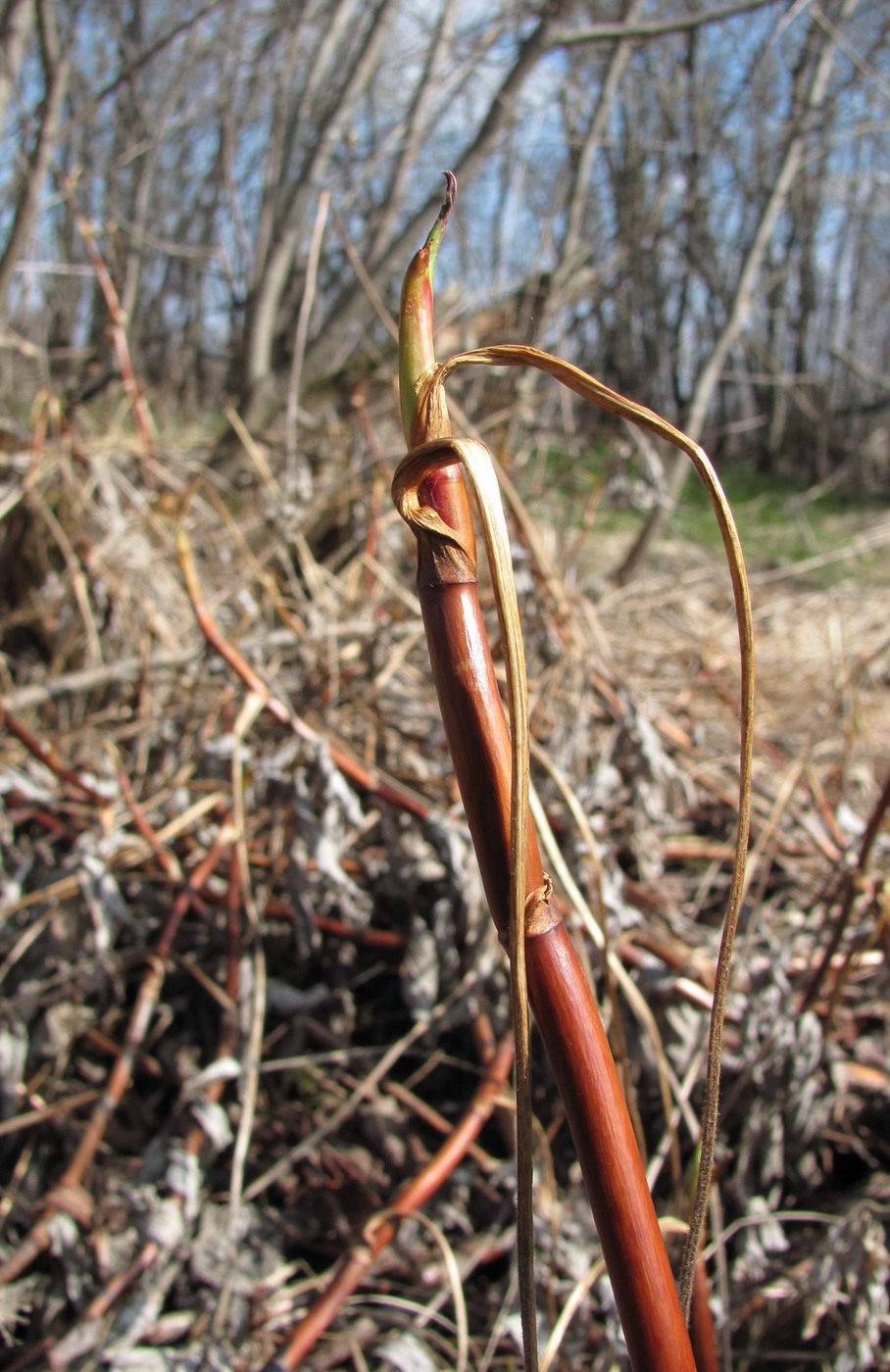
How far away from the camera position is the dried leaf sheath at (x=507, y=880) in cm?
31

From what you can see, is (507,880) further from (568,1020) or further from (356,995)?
(356,995)

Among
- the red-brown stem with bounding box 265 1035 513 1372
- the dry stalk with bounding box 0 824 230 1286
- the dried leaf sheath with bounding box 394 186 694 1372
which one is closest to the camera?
the dried leaf sheath with bounding box 394 186 694 1372

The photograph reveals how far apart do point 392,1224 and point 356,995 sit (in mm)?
337

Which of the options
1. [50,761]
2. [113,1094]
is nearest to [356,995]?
[113,1094]

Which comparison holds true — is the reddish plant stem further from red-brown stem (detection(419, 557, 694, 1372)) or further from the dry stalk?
red-brown stem (detection(419, 557, 694, 1372))

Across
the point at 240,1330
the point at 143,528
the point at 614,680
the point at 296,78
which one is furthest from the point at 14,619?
the point at 296,78

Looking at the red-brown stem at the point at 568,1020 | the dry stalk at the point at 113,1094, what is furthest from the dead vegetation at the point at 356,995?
the red-brown stem at the point at 568,1020

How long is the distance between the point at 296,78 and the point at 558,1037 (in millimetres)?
5479

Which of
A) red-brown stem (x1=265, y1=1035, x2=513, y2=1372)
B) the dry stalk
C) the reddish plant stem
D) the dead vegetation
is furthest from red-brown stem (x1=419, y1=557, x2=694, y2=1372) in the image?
the reddish plant stem

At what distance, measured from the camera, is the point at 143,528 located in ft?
5.23

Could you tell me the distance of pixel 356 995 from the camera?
1.17 meters

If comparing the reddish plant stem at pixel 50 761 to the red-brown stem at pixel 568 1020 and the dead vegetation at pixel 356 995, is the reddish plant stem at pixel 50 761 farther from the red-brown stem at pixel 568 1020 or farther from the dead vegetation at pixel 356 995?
the red-brown stem at pixel 568 1020

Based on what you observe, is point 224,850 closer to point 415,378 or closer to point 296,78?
point 415,378

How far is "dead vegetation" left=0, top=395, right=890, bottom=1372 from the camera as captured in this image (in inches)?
34.5
